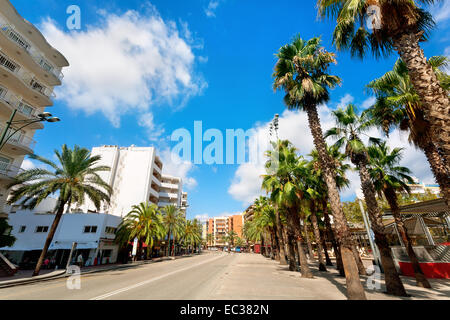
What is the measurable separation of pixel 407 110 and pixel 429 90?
3.88 metres

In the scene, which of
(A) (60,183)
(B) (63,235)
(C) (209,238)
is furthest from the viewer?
(C) (209,238)

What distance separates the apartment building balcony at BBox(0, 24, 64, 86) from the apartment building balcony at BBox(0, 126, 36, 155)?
7.61 metres

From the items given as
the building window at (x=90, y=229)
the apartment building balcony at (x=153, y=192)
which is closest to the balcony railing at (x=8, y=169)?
the building window at (x=90, y=229)

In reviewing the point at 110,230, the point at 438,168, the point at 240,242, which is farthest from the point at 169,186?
the point at 240,242

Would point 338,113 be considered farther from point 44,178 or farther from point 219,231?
point 219,231

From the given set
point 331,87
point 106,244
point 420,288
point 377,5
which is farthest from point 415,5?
point 106,244

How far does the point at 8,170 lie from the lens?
1961cm

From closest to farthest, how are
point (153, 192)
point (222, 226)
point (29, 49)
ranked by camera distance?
point (29, 49) → point (153, 192) → point (222, 226)

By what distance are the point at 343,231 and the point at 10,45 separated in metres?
32.5

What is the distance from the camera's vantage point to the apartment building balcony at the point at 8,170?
757 inches

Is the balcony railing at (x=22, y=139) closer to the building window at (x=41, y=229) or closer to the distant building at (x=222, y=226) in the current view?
the building window at (x=41, y=229)

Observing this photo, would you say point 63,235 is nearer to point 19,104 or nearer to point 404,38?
point 19,104

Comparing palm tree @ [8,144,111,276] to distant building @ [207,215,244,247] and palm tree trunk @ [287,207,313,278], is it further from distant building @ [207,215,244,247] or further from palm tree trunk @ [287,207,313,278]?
distant building @ [207,215,244,247]

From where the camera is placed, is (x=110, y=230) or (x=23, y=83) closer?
(x=23, y=83)
